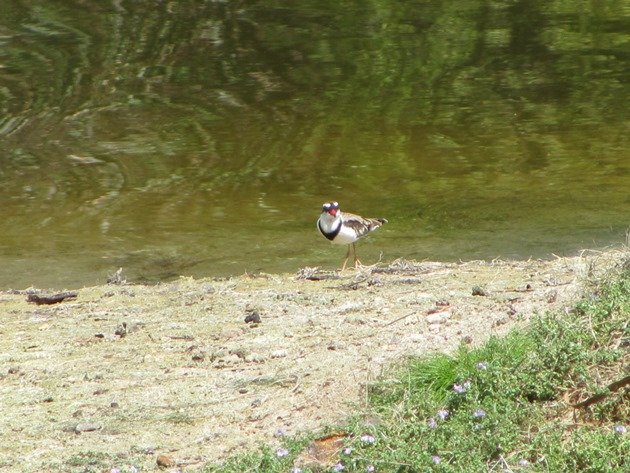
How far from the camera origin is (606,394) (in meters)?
4.95

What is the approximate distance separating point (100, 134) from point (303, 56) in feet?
14.9

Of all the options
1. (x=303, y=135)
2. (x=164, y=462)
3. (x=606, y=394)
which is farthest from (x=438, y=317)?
(x=303, y=135)

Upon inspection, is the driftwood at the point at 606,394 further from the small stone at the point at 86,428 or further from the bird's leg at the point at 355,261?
the bird's leg at the point at 355,261

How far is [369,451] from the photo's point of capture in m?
4.92

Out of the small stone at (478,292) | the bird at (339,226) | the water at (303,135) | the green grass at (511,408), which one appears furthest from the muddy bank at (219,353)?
the water at (303,135)

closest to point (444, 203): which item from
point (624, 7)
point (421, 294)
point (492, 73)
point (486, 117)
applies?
point (486, 117)

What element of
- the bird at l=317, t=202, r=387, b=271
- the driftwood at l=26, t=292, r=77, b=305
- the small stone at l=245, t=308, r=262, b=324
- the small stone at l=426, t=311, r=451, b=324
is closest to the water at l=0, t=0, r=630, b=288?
the bird at l=317, t=202, r=387, b=271

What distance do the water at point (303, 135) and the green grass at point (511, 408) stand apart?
4.44 meters

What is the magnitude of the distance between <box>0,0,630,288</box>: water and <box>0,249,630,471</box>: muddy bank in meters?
2.25

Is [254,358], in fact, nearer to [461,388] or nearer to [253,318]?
[253,318]

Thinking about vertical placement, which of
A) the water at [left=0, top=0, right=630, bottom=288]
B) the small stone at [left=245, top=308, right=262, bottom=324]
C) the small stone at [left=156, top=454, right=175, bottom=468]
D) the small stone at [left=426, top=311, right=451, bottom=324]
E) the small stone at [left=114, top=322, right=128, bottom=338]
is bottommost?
Result: the water at [left=0, top=0, right=630, bottom=288]

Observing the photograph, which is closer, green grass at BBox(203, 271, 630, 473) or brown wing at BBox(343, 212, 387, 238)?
green grass at BBox(203, 271, 630, 473)

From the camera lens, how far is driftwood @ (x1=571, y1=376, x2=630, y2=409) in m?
4.93

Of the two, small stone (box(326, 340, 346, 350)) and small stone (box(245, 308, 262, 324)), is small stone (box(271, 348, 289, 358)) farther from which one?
small stone (box(245, 308, 262, 324))
